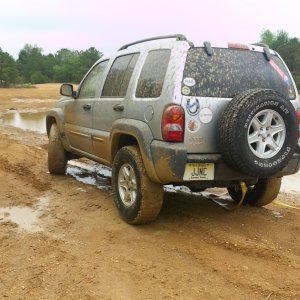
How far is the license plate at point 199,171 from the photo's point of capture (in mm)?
4305

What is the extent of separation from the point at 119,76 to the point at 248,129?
189 centimetres

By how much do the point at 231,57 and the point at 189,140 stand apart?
1.01 m

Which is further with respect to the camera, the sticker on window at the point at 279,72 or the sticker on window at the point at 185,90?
the sticker on window at the point at 279,72

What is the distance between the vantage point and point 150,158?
14.4ft

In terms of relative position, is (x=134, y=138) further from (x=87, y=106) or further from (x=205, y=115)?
(x=87, y=106)

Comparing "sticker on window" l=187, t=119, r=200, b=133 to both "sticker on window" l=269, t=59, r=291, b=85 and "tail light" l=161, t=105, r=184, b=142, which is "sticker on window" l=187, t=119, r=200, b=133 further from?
"sticker on window" l=269, t=59, r=291, b=85

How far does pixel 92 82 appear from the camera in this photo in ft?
20.3

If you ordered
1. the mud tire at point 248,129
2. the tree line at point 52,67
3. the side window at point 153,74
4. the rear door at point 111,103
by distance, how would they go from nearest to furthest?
the mud tire at point 248,129, the side window at point 153,74, the rear door at point 111,103, the tree line at point 52,67

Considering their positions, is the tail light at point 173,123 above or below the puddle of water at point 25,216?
above

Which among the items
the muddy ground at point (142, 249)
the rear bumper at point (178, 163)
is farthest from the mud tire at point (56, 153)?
the rear bumper at point (178, 163)

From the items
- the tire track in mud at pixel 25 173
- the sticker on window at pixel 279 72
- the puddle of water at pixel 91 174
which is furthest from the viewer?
the puddle of water at pixel 91 174

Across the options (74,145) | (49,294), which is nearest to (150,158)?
(49,294)

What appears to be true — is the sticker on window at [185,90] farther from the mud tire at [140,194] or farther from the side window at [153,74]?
the mud tire at [140,194]

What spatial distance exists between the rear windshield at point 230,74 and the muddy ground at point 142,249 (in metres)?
1.42
